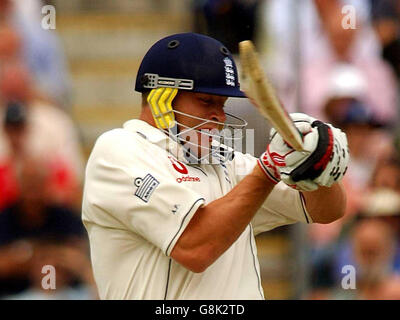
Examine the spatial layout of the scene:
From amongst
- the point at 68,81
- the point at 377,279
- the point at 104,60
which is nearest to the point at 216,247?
the point at 377,279

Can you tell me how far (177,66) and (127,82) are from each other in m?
4.19

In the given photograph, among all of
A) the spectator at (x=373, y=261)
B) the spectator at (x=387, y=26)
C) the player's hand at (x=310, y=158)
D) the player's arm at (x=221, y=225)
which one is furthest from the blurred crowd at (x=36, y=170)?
the player's hand at (x=310, y=158)

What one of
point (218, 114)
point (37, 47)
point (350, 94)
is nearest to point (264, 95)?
point (218, 114)

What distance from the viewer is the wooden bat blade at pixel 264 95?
3.20 metres

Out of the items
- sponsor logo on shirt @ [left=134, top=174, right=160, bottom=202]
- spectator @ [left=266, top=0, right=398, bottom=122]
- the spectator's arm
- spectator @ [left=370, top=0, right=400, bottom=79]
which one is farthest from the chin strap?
spectator @ [left=370, top=0, right=400, bottom=79]

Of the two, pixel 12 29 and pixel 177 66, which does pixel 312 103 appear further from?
pixel 177 66

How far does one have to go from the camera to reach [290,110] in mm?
6723

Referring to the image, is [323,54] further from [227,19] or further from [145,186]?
[145,186]

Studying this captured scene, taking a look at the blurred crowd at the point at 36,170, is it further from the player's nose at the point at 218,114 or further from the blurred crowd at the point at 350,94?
the player's nose at the point at 218,114

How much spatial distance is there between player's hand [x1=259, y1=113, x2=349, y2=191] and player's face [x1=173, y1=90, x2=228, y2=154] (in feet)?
1.10

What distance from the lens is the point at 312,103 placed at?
6953 millimetres

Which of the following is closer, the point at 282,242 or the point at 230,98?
the point at 230,98

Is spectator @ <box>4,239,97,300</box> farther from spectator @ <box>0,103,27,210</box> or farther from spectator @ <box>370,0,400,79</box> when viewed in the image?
spectator @ <box>370,0,400,79</box>

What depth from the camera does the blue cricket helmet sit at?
3.86 metres
